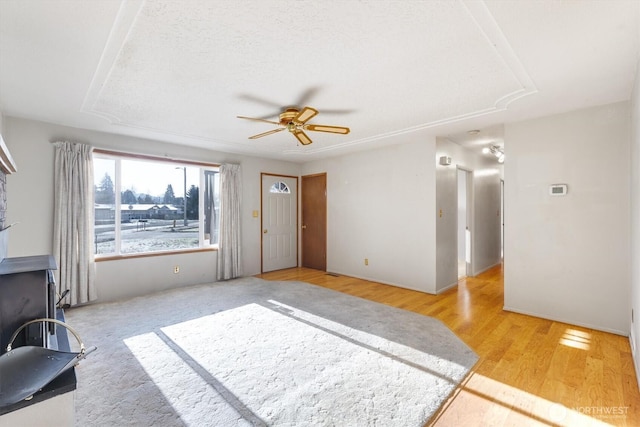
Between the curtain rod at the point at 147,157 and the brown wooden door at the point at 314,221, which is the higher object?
the curtain rod at the point at 147,157

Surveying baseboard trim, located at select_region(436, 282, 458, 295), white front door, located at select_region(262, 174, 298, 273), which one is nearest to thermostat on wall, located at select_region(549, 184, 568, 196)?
baseboard trim, located at select_region(436, 282, 458, 295)

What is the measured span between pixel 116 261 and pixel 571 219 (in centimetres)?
600

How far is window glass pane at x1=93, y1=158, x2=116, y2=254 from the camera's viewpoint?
4.21m

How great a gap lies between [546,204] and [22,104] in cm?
603

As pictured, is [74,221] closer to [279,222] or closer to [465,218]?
[279,222]

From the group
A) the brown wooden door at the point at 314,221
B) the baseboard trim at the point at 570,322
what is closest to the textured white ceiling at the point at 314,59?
the baseboard trim at the point at 570,322

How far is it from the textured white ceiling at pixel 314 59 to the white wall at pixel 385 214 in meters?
1.26

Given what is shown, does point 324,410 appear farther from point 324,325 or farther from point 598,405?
point 598,405

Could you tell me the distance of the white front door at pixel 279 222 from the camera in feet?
20.1

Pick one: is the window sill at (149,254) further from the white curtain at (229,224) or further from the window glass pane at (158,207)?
the white curtain at (229,224)

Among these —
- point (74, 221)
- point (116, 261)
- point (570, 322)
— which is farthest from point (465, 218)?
point (74, 221)

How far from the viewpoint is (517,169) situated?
12.0 feet

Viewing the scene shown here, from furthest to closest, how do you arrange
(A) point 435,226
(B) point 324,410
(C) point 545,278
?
(A) point 435,226 → (C) point 545,278 → (B) point 324,410

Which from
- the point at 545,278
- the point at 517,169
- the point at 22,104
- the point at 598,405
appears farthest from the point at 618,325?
the point at 22,104
